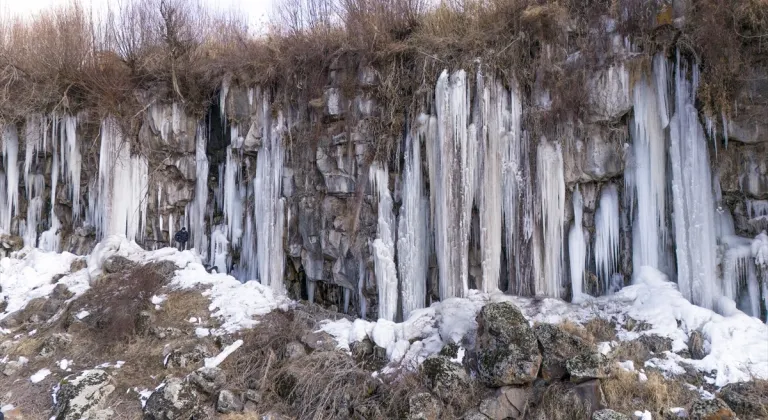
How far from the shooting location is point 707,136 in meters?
8.39

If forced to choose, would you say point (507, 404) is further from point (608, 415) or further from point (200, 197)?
point (200, 197)

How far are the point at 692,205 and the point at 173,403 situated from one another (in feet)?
28.0

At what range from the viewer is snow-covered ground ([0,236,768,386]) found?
715 cm

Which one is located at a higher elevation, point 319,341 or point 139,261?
point 139,261

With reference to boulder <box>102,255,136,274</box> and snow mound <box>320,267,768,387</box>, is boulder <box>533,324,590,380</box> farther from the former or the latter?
boulder <box>102,255,136,274</box>

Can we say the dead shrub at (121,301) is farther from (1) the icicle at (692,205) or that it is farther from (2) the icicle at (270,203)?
(1) the icicle at (692,205)

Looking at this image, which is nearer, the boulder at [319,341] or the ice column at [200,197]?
the boulder at [319,341]

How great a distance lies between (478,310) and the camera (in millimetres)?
8594

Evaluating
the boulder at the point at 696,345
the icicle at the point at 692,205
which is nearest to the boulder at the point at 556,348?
the boulder at the point at 696,345

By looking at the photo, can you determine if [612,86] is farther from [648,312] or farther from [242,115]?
[242,115]

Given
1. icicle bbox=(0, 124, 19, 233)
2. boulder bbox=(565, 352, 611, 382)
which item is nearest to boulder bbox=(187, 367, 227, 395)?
boulder bbox=(565, 352, 611, 382)

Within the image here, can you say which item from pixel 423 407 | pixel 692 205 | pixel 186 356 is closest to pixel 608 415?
pixel 423 407

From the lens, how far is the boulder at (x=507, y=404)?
6934mm

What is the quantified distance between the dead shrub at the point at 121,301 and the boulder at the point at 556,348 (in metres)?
7.14
